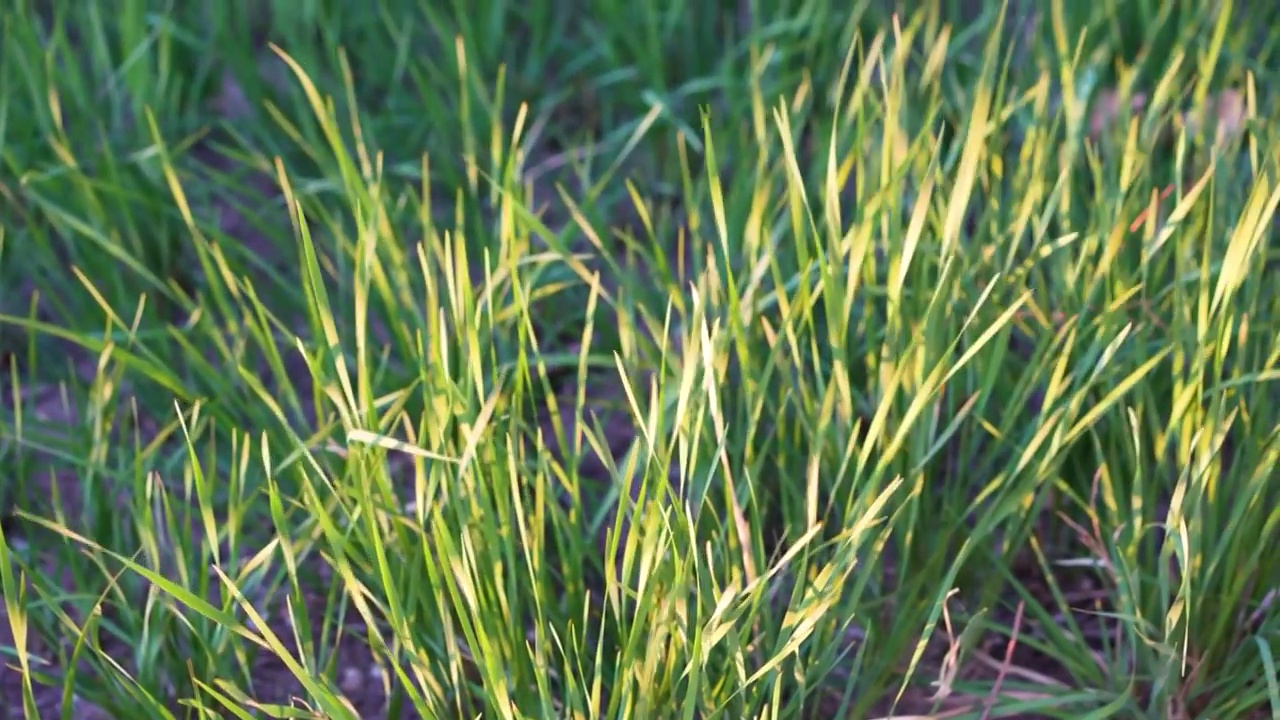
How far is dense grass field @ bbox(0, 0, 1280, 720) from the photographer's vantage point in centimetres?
94

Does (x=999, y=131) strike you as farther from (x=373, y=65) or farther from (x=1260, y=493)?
(x=373, y=65)

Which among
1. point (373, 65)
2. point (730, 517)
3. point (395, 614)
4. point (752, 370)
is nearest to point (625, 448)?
point (752, 370)

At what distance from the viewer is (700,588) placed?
91 cm

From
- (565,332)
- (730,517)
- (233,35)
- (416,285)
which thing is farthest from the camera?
(233,35)

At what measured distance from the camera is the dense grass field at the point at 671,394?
0.94 meters

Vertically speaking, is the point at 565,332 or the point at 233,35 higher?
the point at 233,35

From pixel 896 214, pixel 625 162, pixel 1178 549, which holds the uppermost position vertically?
pixel 896 214

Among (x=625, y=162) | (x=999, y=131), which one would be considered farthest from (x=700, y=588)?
(x=625, y=162)

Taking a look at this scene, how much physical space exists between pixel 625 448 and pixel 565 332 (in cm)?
19

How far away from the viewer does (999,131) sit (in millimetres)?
1268

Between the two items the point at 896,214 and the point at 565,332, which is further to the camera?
the point at 565,332

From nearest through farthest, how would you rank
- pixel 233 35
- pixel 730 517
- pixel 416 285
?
pixel 730 517, pixel 416 285, pixel 233 35

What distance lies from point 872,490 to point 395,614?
12.1 inches

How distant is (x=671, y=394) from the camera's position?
112cm
